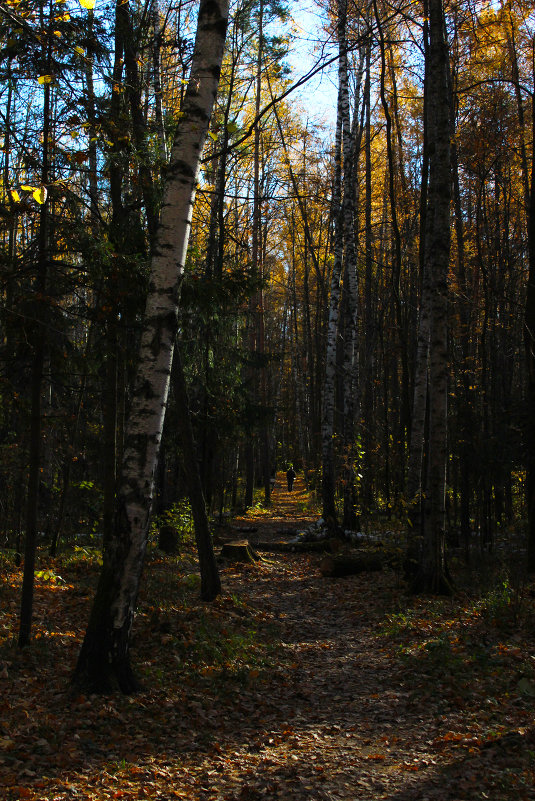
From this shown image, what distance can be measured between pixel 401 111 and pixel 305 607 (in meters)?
19.4

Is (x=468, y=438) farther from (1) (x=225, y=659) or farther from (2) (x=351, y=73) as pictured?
(2) (x=351, y=73)

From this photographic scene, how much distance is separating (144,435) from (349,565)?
7.64m

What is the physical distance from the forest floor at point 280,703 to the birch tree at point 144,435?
33 centimetres

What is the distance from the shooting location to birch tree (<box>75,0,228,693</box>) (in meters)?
4.89

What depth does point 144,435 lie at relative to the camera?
16.1ft

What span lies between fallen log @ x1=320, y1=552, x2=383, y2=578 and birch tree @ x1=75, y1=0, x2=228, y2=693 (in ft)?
22.0

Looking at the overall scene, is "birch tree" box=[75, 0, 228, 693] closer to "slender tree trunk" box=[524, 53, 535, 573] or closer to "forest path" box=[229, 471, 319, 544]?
"slender tree trunk" box=[524, 53, 535, 573]

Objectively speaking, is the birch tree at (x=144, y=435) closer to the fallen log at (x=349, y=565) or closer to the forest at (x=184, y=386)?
the forest at (x=184, y=386)

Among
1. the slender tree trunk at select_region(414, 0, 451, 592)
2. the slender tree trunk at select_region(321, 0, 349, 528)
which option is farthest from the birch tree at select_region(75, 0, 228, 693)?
the slender tree trunk at select_region(321, 0, 349, 528)

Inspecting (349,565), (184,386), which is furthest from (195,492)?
(349,565)

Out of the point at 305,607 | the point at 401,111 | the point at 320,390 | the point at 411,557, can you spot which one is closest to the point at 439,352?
the point at 411,557

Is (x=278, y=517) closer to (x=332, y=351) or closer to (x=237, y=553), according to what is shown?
(x=332, y=351)

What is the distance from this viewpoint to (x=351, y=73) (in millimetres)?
18047

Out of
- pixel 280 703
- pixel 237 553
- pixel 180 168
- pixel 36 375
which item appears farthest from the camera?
pixel 237 553
